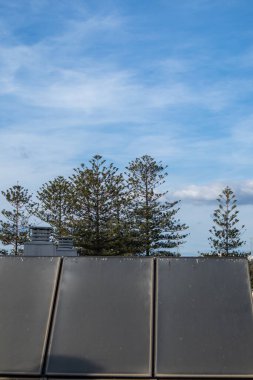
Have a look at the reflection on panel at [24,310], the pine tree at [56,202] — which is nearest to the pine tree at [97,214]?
the pine tree at [56,202]

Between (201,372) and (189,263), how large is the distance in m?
0.90

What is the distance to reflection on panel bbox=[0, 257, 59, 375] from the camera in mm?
3699

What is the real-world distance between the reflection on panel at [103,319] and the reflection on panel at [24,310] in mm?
89

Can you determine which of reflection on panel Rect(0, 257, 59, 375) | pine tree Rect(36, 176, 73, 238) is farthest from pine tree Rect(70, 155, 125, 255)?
reflection on panel Rect(0, 257, 59, 375)

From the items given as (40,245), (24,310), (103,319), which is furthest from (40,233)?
(103,319)

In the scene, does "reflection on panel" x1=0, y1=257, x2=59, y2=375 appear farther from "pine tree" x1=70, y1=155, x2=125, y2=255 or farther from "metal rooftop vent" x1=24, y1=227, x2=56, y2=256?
"pine tree" x1=70, y1=155, x2=125, y2=255

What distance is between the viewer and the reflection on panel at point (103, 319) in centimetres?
365

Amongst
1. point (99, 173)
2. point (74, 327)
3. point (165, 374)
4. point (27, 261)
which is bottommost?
point (165, 374)

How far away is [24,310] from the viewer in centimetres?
397

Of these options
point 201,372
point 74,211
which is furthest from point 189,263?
point 74,211

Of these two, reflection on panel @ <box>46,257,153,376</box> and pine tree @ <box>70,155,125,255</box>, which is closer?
reflection on panel @ <box>46,257,153,376</box>

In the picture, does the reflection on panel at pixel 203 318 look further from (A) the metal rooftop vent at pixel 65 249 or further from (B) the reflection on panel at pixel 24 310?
(A) the metal rooftop vent at pixel 65 249

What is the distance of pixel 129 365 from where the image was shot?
3633 mm

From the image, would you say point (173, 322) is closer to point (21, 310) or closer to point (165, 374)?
point (165, 374)
